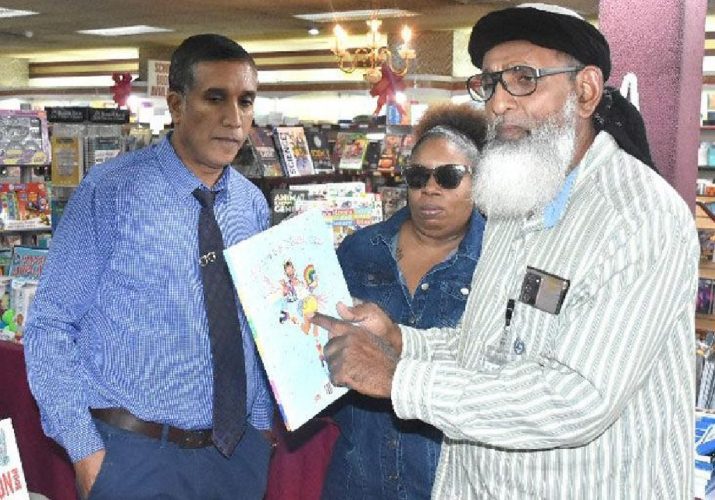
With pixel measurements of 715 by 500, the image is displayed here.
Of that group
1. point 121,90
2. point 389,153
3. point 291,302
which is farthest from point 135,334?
point 121,90

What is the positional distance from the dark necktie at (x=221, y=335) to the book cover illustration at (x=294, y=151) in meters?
3.42

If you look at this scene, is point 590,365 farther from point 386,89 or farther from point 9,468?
point 386,89

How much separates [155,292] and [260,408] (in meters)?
0.53

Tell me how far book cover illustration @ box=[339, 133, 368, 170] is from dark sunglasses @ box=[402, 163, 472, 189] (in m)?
4.15

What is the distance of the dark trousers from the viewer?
2.21 m

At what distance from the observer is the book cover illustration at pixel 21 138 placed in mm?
7926

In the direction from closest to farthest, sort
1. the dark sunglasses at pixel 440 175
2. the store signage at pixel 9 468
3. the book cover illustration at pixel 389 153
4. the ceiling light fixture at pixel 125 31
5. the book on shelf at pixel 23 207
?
the store signage at pixel 9 468
the dark sunglasses at pixel 440 175
the book cover illustration at pixel 389 153
the book on shelf at pixel 23 207
the ceiling light fixture at pixel 125 31

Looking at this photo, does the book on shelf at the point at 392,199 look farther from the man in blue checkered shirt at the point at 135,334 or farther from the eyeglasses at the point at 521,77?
the eyeglasses at the point at 521,77

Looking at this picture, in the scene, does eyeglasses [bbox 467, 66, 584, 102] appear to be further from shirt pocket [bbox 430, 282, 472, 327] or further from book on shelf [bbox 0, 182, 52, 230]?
book on shelf [bbox 0, 182, 52, 230]

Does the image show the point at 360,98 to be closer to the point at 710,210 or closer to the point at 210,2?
the point at 210,2

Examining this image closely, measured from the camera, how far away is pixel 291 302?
5.84ft

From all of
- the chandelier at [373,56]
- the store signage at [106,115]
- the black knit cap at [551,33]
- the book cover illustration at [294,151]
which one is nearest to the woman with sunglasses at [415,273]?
the black knit cap at [551,33]

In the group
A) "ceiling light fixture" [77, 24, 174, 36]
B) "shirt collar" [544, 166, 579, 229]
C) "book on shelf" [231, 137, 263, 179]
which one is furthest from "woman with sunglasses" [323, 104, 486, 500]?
"ceiling light fixture" [77, 24, 174, 36]

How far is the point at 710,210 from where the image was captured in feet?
17.5
